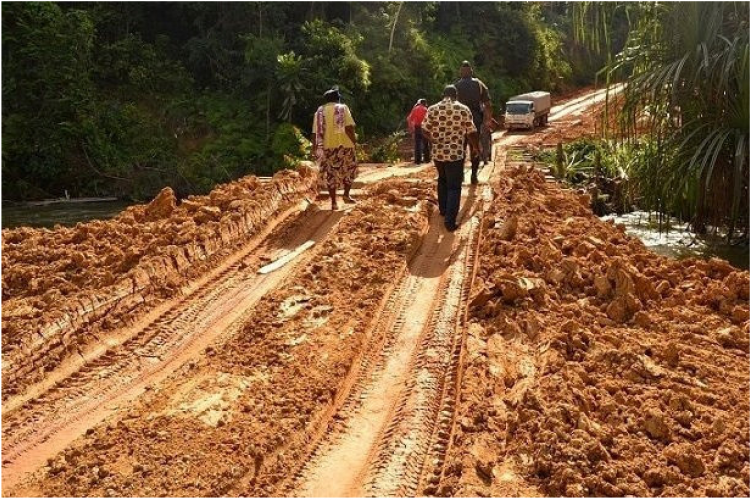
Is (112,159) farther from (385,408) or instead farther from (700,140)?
(385,408)

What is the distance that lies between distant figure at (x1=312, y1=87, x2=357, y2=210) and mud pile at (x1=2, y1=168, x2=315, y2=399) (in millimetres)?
849

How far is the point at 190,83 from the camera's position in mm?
28938

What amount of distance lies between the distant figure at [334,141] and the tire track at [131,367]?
2.09m

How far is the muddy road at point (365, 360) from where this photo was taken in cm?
416

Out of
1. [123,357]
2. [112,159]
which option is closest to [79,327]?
[123,357]

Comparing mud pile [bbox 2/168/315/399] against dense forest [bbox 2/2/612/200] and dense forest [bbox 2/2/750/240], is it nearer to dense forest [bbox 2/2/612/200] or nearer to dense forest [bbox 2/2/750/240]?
dense forest [bbox 2/2/750/240]

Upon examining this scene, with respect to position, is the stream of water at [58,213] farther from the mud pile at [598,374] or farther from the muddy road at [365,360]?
the mud pile at [598,374]

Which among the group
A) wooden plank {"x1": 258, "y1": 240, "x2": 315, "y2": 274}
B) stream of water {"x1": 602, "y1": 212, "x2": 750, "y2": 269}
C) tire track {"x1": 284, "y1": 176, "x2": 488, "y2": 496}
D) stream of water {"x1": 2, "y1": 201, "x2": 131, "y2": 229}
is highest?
wooden plank {"x1": 258, "y1": 240, "x2": 315, "y2": 274}

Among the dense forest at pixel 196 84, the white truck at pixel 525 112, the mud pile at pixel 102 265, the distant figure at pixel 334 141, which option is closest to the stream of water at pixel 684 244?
the dense forest at pixel 196 84

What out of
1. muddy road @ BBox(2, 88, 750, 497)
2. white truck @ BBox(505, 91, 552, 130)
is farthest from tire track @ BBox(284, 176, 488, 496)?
white truck @ BBox(505, 91, 552, 130)

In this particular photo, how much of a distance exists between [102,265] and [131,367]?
197cm

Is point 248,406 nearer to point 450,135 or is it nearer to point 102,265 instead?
point 102,265

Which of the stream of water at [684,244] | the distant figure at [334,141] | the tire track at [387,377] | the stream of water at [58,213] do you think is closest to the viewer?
the tire track at [387,377]

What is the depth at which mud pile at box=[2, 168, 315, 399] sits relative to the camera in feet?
19.0
